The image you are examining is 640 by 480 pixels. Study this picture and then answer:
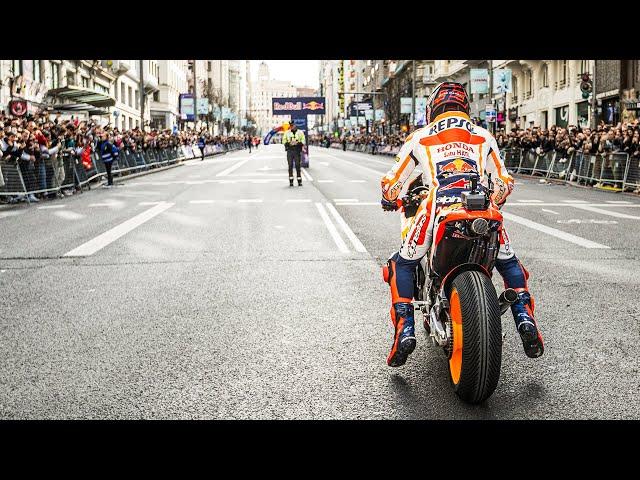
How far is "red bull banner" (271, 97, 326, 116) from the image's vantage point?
71.7 metres

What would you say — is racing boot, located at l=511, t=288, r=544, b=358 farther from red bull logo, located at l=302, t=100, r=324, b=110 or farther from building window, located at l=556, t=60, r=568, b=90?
red bull logo, located at l=302, t=100, r=324, b=110

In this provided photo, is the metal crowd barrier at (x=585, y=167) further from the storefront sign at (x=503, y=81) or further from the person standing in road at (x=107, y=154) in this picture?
the person standing in road at (x=107, y=154)

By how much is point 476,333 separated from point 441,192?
0.87 m

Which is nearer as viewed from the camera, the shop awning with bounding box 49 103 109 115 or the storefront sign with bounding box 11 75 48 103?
the storefront sign with bounding box 11 75 48 103

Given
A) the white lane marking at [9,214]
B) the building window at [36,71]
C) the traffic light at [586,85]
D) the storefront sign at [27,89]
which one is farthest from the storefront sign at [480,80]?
the white lane marking at [9,214]

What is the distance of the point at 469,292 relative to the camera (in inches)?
172

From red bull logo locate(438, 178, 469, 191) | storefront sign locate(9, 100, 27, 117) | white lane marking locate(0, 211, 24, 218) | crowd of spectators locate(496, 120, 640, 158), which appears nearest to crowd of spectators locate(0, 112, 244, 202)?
white lane marking locate(0, 211, 24, 218)

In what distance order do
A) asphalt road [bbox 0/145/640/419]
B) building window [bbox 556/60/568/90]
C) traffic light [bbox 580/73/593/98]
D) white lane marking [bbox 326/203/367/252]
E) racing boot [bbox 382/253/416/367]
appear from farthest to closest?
building window [bbox 556/60/568/90] → traffic light [bbox 580/73/593/98] → white lane marking [bbox 326/203/367/252] → racing boot [bbox 382/253/416/367] → asphalt road [bbox 0/145/640/419]

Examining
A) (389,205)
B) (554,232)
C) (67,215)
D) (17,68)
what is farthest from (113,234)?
(17,68)

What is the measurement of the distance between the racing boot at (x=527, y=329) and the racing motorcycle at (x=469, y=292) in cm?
9

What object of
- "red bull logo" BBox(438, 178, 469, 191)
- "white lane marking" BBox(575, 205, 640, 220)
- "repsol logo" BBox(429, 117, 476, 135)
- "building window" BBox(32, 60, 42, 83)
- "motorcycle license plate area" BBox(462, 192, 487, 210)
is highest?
"building window" BBox(32, 60, 42, 83)

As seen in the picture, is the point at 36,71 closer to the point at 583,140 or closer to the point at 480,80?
the point at 480,80

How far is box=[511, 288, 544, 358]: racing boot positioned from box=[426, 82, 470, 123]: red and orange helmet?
3.76 ft

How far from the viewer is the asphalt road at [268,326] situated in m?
4.74
